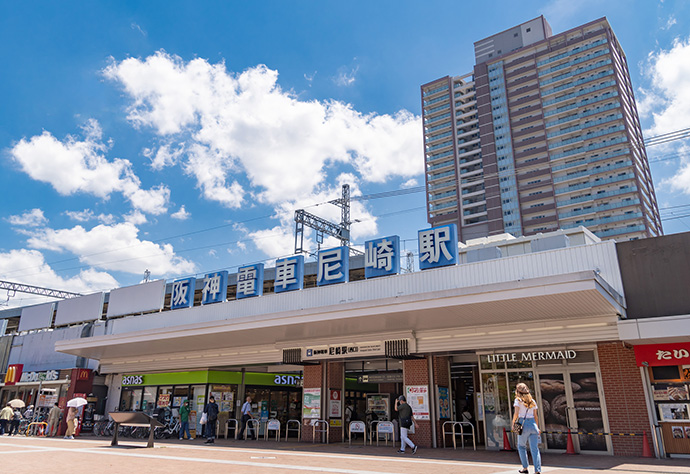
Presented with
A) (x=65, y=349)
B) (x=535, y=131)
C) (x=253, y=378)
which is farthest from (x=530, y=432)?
(x=535, y=131)

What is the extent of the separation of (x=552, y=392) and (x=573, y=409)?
2.16 ft

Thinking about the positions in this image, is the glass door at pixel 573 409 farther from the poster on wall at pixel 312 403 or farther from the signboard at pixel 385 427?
the poster on wall at pixel 312 403

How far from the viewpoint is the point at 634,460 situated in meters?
11.2

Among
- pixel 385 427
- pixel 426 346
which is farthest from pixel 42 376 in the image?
pixel 426 346

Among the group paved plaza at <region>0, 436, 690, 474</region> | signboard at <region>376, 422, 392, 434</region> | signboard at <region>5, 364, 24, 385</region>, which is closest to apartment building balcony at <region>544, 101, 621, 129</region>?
signboard at <region>376, 422, 392, 434</region>

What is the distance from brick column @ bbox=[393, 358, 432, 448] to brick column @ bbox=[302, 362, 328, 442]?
11.0 feet

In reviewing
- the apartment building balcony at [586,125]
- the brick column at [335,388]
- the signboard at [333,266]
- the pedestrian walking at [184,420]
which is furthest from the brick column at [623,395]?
the apartment building balcony at [586,125]

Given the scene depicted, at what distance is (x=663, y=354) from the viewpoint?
484 inches

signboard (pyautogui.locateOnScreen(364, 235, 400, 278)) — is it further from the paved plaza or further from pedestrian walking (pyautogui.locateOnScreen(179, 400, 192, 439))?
pedestrian walking (pyautogui.locateOnScreen(179, 400, 192, 439))

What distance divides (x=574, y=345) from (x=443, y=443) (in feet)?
16.1

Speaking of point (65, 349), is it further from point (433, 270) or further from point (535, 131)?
point (535, 131)

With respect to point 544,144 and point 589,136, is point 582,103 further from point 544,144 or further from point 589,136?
point 544,144

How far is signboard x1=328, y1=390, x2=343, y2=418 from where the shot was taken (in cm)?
1784

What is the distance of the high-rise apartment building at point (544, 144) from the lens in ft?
251
